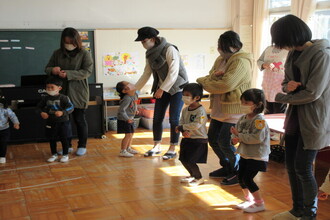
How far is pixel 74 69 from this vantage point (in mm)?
4164

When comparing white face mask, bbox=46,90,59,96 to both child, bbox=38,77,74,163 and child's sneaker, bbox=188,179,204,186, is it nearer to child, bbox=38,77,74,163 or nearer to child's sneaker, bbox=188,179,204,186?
child, bbox=38,77,74,163

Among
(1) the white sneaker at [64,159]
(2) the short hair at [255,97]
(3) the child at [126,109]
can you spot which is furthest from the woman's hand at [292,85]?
(1) the white sneaker at [64,159]

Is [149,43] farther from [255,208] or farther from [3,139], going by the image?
[255,208]

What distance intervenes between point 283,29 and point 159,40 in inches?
75.0

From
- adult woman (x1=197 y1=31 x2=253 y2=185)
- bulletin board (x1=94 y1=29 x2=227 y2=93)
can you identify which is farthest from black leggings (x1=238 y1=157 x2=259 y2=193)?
bulletin board (x1=94 y1=29 x2=227 y2=93)

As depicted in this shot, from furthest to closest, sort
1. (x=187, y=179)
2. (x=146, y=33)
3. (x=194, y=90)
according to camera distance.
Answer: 1. (x=146, y=33)
2. (x=187, y=179)
3. (x=194, y=90)

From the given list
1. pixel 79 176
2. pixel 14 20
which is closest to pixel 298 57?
pixel 79 176

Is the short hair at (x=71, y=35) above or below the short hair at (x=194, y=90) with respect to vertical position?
above

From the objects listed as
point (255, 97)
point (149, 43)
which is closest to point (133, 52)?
point (149, 43)

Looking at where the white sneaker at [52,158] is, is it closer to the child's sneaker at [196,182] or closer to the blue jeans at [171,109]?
the blue jeans at [171,109]

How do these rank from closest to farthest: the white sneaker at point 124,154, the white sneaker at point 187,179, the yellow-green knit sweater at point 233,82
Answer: the yellow-green knit sweater at point 233,82 < the white sneaker at point 187,179 < the white sneaker at point 124,154

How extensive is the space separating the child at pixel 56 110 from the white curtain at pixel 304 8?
10.6 ft

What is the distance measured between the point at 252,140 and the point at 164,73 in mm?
1547

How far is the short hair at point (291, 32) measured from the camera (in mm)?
2113
